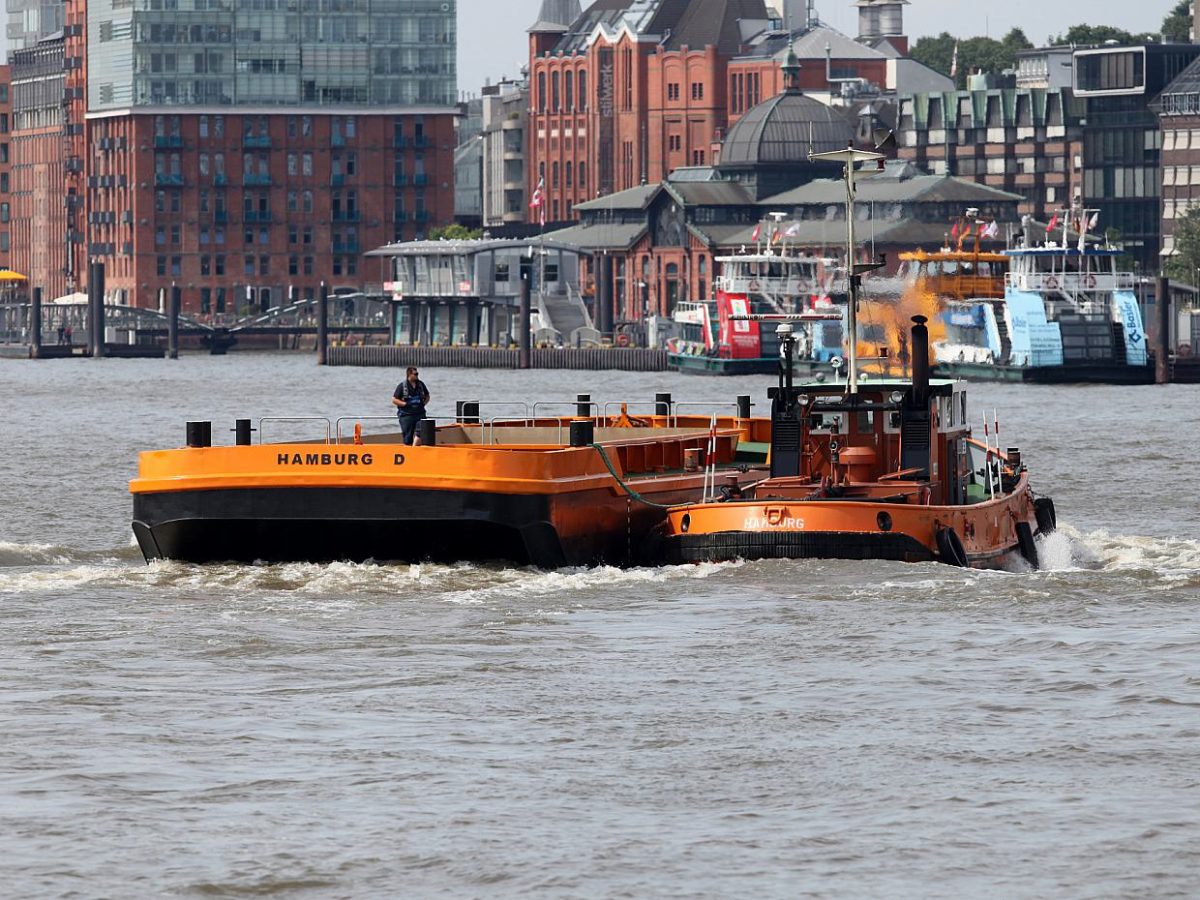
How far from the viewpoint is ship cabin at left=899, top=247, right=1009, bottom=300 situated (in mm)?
126250

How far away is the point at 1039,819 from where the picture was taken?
805 inches

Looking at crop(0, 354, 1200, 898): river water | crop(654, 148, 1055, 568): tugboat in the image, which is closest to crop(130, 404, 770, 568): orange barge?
crop(0, 354, 1200, 898): river water

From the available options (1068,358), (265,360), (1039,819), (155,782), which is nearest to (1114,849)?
(1039,819)

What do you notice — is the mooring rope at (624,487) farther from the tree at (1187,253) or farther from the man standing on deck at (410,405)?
the tree at (1187,253)

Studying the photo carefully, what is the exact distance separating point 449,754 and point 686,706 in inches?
118

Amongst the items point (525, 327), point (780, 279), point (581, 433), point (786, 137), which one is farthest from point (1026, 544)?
point (786, 137)

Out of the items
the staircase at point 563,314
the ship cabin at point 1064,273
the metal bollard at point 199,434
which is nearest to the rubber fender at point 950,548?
the metal bollard at point 199,434

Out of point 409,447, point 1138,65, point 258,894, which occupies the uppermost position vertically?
point 1138,65

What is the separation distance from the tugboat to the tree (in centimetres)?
14085

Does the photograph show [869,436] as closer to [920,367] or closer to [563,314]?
[920,367]

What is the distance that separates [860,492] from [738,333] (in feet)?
348

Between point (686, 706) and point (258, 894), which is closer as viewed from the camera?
point (258, 894)

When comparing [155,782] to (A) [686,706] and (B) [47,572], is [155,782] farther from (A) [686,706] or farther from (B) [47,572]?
(B) [47,572]

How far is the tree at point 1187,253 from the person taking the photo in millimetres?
173625
